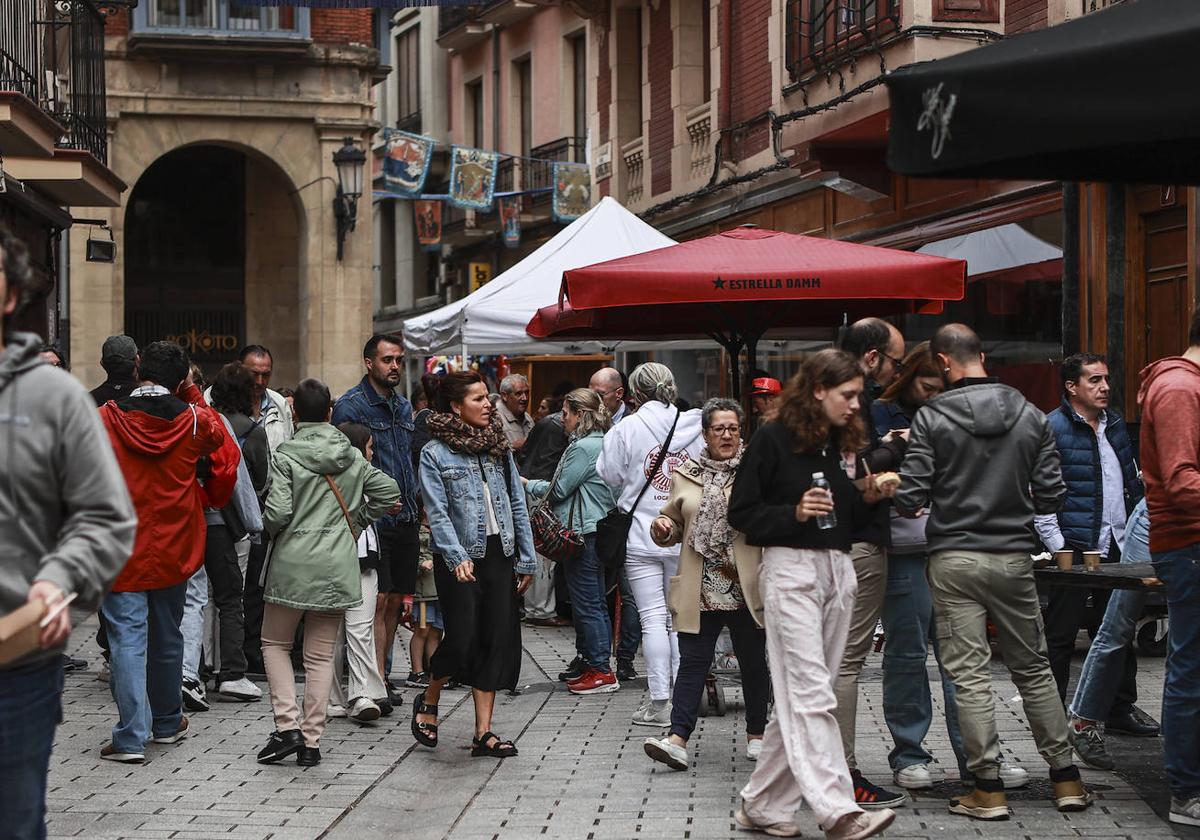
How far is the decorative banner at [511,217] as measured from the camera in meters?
33.0

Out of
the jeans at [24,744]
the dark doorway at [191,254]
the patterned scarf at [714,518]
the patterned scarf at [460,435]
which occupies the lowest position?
the jeans at [24,744]

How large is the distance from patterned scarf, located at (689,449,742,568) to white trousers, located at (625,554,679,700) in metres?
1.25

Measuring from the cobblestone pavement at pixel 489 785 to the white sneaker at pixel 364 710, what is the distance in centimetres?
9

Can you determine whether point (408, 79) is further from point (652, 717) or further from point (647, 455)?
point (652, 717)

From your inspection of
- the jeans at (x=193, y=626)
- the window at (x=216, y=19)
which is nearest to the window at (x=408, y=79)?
the window at (x=216, y=19)

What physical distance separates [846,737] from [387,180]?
2284 cm

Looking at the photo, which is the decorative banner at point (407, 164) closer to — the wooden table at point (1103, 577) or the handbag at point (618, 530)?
the handbag at point (618, 530)

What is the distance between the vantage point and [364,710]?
9.64 metres

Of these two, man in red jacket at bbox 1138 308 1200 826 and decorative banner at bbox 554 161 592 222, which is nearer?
man in red jacket at bbox 1138 308 1200 826

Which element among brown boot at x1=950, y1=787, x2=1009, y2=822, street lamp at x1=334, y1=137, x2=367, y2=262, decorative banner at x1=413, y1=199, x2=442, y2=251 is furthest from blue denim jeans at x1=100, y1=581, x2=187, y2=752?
decorative banner at x1=413, y1=199, x2=442, y2=251

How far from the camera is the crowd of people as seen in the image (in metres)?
6.38

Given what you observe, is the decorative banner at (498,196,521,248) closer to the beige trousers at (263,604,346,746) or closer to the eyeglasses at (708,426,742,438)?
the beige trousers at (263,604,346,746)

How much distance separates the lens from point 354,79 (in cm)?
2608

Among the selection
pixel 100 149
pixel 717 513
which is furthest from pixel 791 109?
pixel 717 513
